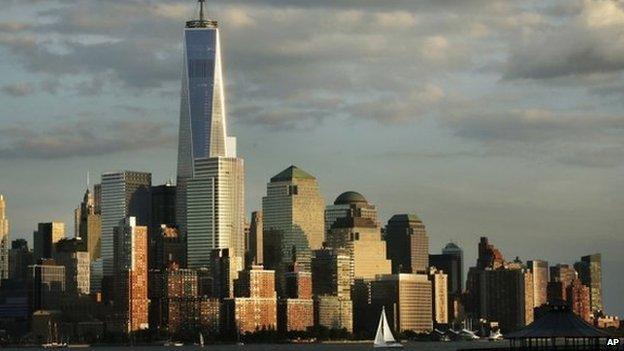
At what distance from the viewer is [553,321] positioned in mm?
150250

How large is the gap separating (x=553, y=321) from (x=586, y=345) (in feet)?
12.5

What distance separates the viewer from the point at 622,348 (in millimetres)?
147125

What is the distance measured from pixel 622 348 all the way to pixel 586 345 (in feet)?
10.2

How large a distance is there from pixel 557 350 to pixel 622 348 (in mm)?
6311

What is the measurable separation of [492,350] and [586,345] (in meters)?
8.97

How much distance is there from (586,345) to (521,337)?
5606 mm

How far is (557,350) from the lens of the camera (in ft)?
475

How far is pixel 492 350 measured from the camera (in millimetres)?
152750

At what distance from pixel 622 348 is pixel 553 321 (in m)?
6.63

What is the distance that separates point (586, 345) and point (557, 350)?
4.40 meters

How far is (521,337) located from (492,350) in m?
4.67

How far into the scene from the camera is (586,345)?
148m
